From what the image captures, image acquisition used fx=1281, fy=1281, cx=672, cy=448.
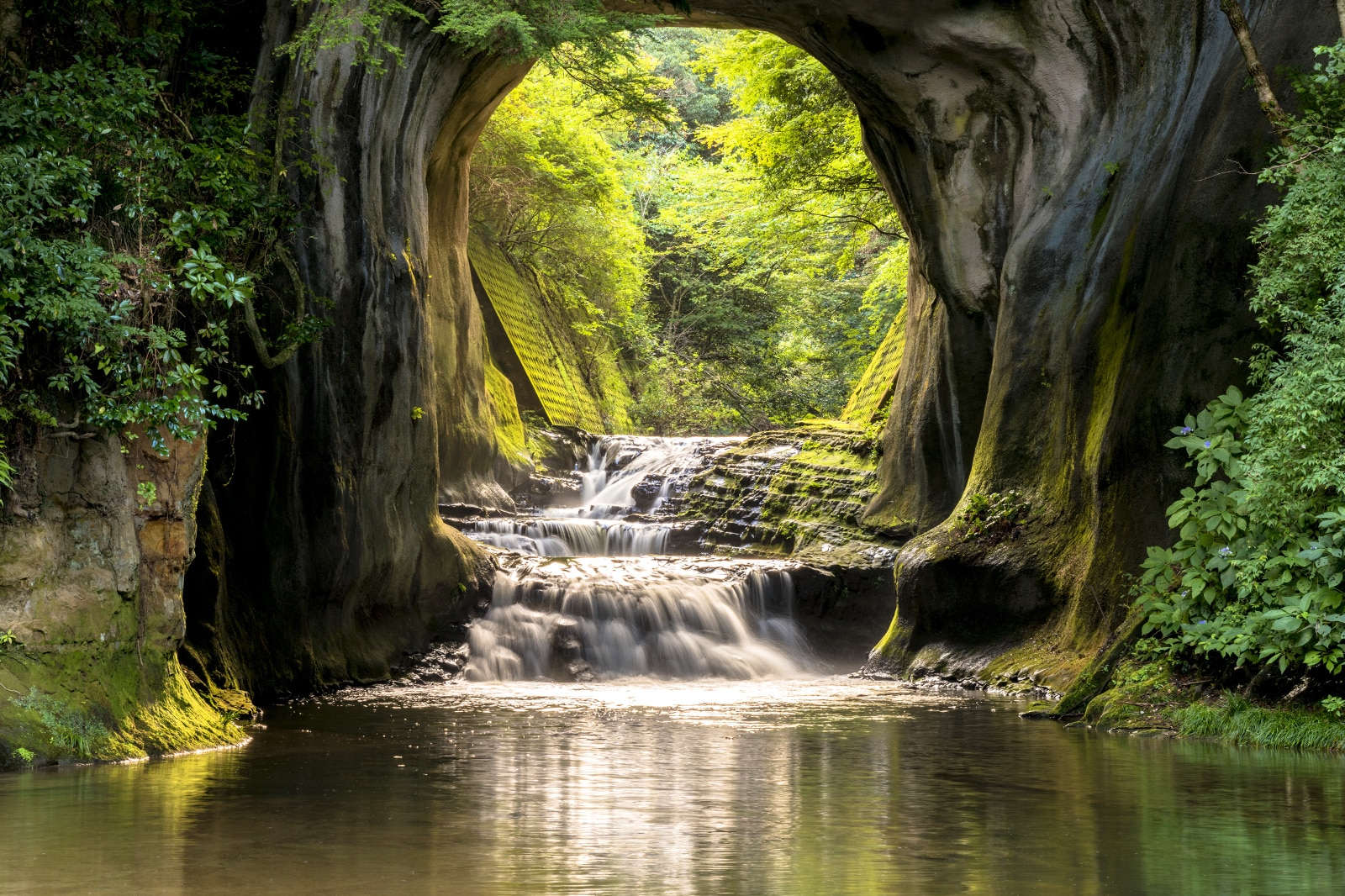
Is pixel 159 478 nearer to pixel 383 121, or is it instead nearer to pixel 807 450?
pixel 383 121

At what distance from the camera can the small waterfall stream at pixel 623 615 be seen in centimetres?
1436

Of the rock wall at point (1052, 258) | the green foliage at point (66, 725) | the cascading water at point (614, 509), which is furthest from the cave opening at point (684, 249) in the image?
the green foliage at point (66, 725)

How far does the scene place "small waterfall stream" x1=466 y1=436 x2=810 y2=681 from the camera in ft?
47.1

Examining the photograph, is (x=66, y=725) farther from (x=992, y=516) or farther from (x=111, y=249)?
(x=992, y=516)

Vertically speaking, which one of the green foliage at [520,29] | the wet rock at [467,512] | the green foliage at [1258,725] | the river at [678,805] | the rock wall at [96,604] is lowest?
the river at [678,805]

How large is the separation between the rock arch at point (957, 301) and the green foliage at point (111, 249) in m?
2.43

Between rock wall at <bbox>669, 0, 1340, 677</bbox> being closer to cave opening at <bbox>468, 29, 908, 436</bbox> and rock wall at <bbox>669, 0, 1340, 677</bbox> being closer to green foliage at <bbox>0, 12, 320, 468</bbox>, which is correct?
cave opening at <bbox>468, 29, 908, 436</bbox>

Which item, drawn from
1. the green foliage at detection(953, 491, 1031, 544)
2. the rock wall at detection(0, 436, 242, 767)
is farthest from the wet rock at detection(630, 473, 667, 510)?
the rock wall at detection(0, 436, 242, 767)

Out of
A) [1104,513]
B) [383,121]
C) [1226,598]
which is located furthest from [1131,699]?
[383,121]

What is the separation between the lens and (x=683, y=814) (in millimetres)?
5738

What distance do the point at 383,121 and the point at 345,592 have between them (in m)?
4.79

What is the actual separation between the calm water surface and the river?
0.02 meters

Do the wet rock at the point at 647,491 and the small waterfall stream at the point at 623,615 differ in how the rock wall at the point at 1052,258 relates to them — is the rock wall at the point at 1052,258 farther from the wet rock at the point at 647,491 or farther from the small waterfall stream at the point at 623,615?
the wet rock at the point at 647,491

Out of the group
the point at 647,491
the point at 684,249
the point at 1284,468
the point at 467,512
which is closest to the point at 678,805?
the point at 1284,468
